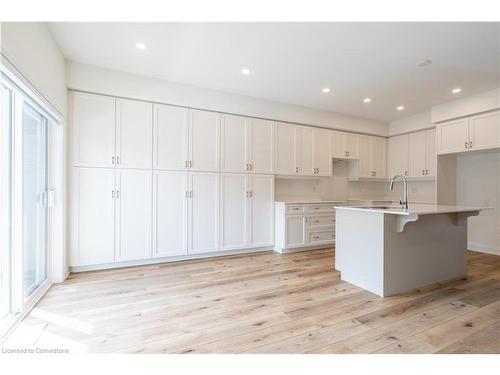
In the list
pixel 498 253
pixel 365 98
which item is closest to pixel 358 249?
pixel 365 98

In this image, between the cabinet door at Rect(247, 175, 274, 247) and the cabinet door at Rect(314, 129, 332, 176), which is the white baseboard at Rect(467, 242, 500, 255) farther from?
the cabinet door at Rect(247, 175, 274, 247)

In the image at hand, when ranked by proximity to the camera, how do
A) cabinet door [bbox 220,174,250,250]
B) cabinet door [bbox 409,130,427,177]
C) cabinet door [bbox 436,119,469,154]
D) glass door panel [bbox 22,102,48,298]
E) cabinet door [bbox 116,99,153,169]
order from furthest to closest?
cabinet door [bbox 409,130,427,177], cabinet door [bbox 436,119,469,154], cabinet door [bbox 220,174,250,250], cabinet door [bbox 116,99,153,169], glass door panel [bbox 22,102,48,298]

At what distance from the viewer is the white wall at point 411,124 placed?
4.51m

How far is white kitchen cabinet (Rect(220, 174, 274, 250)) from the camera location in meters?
3.76

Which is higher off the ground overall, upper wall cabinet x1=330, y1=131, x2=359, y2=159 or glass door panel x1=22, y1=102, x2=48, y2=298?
upper wall cabinet x1=330, y1=131, x2=359, y2=159

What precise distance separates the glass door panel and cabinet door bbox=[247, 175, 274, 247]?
2.66 m

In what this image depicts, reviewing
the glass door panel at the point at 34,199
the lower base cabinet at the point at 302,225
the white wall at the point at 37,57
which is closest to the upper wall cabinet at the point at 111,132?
the white wall at the point at 37,57

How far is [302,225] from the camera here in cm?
412

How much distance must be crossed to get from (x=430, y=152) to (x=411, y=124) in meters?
0.69

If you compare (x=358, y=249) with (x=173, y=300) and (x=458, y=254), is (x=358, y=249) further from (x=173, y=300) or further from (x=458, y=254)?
(x=173, y=300)

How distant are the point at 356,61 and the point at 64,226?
13.0 feet

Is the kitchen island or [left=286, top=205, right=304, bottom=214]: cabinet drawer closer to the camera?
the kitchen island

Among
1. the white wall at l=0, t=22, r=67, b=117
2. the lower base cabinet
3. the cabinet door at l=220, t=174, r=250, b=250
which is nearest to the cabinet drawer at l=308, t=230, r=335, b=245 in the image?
the lower base cabinet

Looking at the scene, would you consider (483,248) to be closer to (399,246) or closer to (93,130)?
(399,246)
